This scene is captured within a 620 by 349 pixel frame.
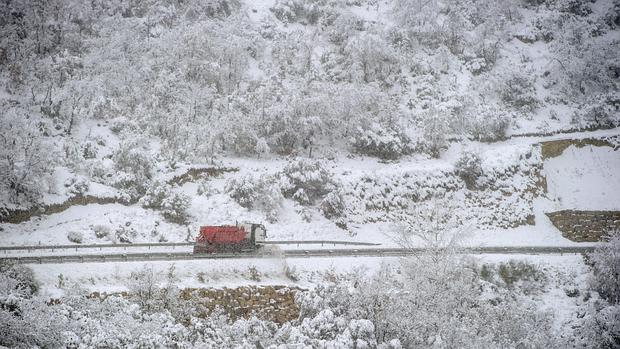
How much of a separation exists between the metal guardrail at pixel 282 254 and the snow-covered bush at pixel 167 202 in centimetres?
524

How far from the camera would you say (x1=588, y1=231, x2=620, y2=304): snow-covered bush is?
78.5ft

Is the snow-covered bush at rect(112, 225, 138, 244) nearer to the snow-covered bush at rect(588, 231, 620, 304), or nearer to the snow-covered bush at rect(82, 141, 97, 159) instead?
the snow-covered bush at rect(82, 141, 97, 159)

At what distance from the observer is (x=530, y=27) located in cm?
5250

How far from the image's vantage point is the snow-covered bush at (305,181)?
31094mm

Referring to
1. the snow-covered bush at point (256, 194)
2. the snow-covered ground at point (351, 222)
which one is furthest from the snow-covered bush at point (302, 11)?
the snow-covered bush at point (256, 194)

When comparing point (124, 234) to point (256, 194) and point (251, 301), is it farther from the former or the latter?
point (251, 301)

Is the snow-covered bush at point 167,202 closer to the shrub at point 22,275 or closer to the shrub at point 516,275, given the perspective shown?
the shrub at point 22,275

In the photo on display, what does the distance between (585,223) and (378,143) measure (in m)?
16.4

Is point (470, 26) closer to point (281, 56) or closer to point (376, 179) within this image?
point (281, 56)

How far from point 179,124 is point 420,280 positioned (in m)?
23.4

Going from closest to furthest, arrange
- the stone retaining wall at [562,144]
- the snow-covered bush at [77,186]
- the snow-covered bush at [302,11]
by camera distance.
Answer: the snow-covered bush at [77,186] < the stone retaining wall at [562,144] < the snow-covered bush at [302,11]

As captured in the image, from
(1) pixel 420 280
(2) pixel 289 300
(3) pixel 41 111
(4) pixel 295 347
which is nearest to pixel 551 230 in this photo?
(1) pixel 420 280

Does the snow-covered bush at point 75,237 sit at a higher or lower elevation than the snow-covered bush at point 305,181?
lower

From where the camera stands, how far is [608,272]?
2406 cm
